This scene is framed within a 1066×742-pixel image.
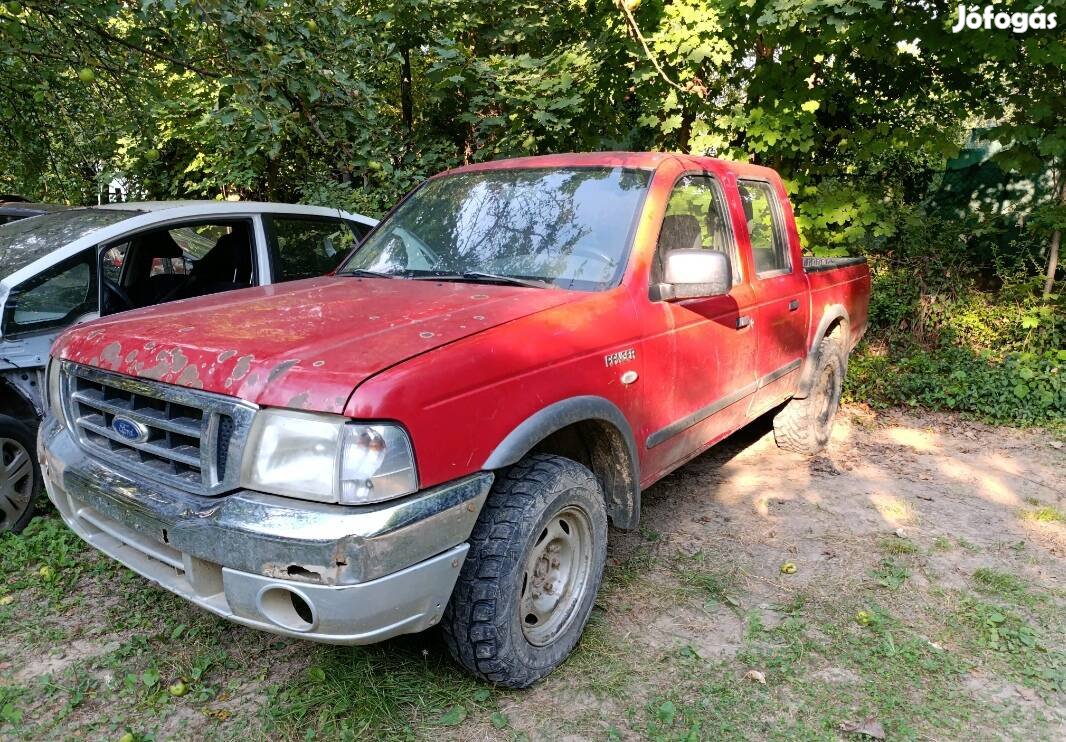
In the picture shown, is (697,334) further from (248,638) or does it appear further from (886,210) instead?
(886,210)

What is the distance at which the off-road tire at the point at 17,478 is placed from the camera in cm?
361

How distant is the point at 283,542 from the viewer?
6.48 feet

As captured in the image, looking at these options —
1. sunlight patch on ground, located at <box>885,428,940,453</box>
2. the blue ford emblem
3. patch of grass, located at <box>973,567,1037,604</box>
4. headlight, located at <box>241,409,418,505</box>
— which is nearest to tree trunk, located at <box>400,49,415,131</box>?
sunlight patch on ground, located at <box>885,428,940,453</box>

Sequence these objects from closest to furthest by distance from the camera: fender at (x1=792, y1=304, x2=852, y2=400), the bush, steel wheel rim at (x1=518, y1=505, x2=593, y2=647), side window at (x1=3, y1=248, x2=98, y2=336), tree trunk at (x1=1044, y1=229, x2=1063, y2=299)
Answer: steel wheel rim at (x1=518, y1=505, x2=593, y2=647)
side window at (x1=3, y1=248, x2=98, y2=336)
fender at (x1=792, y1=304, x2=852, y2=400)
the bush
tree trunk at (x1=1044, y1=229, x2=1063, y2=299)

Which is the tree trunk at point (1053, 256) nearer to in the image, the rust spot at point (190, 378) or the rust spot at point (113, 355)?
the rust spot at point (190, 378)

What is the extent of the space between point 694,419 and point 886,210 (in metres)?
5.16

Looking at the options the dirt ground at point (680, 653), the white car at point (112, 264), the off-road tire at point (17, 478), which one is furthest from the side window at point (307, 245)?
the dirt ground at point (680, 653)

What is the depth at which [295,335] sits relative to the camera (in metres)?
2.33

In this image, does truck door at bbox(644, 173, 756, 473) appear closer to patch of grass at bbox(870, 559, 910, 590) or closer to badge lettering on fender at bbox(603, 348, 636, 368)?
badge lettering on fender at bbox(603, 348, 636, 368)

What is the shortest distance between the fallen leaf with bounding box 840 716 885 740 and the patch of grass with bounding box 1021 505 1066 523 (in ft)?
8.13

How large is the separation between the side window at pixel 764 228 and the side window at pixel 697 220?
27cm

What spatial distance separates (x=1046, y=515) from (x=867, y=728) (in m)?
2.61

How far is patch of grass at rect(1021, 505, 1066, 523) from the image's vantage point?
4199 mm

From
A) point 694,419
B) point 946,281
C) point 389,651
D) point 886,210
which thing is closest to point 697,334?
point 694,419
